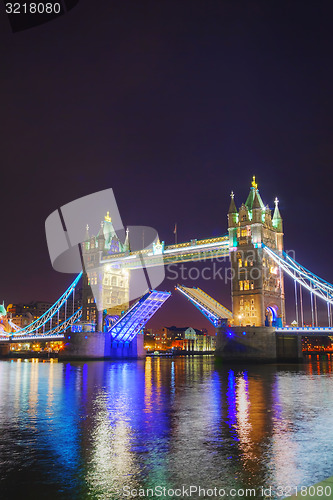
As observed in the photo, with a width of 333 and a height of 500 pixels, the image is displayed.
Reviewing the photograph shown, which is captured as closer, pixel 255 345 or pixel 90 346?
pixel 255 345

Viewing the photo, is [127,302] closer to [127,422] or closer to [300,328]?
[300,328]

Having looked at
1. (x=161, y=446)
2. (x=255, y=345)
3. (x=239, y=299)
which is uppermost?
(x=239, y=299)

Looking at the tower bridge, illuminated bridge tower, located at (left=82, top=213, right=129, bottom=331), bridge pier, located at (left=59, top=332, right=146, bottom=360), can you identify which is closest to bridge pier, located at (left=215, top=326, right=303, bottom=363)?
the tower bridge

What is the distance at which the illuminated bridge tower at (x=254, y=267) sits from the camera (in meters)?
47.6

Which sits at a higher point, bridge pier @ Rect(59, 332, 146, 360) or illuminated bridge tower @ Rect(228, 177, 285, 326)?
illuminated bridge tower @ Rect(228, 177, 285, 326)

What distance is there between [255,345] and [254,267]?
811cm

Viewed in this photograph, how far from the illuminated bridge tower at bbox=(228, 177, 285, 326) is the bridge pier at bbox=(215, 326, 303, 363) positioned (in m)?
2.41

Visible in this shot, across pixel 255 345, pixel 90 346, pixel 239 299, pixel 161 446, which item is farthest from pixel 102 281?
pixel 161 446

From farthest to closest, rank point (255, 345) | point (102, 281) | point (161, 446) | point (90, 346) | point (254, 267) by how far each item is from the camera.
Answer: point (102, 281) < point (90, 346) < point (254, 267) < point (255, 345) < point (161, 446)

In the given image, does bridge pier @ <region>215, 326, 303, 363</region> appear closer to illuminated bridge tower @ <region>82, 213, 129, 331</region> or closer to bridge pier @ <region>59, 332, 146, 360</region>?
bridge pier @ <region>59, 332, 146, 360</region>

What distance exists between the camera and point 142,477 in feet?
23.5

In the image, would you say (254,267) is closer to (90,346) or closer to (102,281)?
(90,346)

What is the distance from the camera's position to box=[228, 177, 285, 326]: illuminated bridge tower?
4759cm

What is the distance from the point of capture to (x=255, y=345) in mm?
44188
